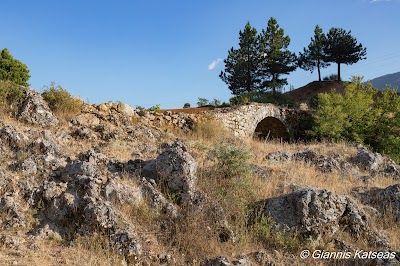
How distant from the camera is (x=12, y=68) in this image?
2125 centimetres

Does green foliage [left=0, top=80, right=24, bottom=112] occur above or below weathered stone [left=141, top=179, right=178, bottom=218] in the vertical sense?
above

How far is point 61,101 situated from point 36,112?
4.53ft

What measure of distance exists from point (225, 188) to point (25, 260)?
3.72 meters

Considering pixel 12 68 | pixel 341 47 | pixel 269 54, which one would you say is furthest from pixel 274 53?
pixel 12 68

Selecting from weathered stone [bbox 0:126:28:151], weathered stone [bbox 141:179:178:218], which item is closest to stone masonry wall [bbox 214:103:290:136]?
weathered stone [bbox 0:126:28:151]

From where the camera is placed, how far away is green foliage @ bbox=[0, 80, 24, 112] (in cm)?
948

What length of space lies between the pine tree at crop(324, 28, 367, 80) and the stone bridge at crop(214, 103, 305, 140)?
16478mm

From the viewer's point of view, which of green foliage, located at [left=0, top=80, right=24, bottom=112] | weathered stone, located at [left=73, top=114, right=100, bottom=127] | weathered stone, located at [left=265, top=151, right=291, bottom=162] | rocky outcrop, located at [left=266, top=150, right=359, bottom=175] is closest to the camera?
green foliage, located at [left=0, top=80, right=24, bottom=112]

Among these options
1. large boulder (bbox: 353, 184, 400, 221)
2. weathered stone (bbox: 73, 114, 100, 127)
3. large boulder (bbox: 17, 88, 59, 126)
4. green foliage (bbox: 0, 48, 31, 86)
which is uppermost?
green foliage (bbox: 0, 48, 31, 86)

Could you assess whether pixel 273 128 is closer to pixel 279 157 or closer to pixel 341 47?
pixel 279 157

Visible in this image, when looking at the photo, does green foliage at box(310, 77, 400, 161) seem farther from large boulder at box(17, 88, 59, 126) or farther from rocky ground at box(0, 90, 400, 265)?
large boulder at box(17, 88, 59, 126)

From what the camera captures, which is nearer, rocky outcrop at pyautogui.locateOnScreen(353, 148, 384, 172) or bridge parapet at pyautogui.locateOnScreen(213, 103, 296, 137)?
rocky outcrop at pyautogui.locateOnScreen(353, 148, 384, 172)

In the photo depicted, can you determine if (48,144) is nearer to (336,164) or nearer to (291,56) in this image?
(336,164)

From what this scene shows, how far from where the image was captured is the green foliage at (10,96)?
9.48m
